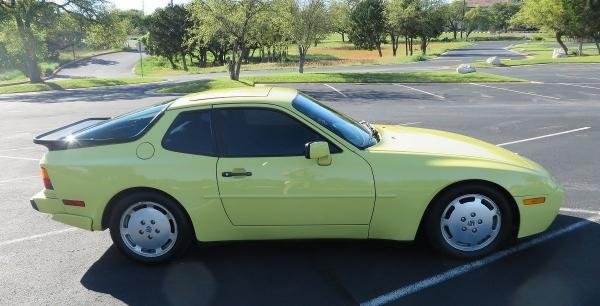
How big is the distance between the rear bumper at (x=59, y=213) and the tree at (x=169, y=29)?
50867mm

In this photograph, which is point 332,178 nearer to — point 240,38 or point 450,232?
point 450,232

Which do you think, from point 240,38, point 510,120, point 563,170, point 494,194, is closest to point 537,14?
point 240,38

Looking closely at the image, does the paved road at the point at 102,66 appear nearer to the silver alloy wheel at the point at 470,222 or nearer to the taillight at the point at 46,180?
the taillight at the point at 46,180

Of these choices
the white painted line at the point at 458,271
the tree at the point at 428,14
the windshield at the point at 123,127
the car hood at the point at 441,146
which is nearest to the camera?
the white painted line at the point at 458,271

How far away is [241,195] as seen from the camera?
12.6 ft

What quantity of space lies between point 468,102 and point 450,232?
12.8m

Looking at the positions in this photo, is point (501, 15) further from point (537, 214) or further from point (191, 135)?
point (191, 135)

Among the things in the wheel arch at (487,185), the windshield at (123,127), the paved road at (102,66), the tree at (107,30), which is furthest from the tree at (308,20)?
the paved road at (102,66)

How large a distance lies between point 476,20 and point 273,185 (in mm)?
117109

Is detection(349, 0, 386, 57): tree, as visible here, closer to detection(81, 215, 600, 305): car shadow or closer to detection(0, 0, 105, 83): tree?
detection(0, 0, 105, 83): tree

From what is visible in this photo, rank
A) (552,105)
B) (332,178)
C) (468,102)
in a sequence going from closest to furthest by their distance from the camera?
(332,178) → (552,105) → (468,102)

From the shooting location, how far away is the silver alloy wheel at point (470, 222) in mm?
3877

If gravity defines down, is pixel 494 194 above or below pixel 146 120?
below

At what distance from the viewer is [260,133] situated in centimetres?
397
